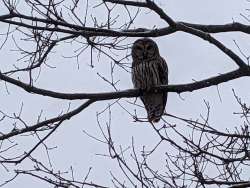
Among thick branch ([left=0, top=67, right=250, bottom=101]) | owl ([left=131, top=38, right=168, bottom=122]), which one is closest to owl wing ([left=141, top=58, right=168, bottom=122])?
owl ([left=131, top=38, right=168, bottom=122])

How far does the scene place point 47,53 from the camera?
677cm

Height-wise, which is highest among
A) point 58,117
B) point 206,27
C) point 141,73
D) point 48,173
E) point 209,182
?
point 141,73

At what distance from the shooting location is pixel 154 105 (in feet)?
27.0

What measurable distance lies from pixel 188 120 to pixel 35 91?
4.57ft

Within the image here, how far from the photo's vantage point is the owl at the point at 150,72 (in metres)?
8.16

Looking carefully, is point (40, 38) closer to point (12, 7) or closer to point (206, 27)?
point (12, 7)

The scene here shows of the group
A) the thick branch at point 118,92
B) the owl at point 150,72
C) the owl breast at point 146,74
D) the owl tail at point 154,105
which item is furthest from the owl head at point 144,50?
the thick branch at point 118,92

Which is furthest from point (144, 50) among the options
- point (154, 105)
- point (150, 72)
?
point (154, 105)

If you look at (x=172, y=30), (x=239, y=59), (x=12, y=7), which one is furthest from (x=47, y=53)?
(x=239, y=59)

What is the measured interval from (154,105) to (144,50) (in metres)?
1.02

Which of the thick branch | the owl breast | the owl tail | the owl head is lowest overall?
the thick branch

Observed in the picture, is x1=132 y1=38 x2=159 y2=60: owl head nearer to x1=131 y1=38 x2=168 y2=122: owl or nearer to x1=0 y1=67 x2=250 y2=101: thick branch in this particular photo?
x1=131 y1=38 x2=168 y2=122: owl

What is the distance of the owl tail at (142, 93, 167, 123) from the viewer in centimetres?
804

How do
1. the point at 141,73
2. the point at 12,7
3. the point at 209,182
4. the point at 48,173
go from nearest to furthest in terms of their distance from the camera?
1. the point at 209,182
2. the point at 48,173
3. the point at 12,7
4. the point at 141,73
